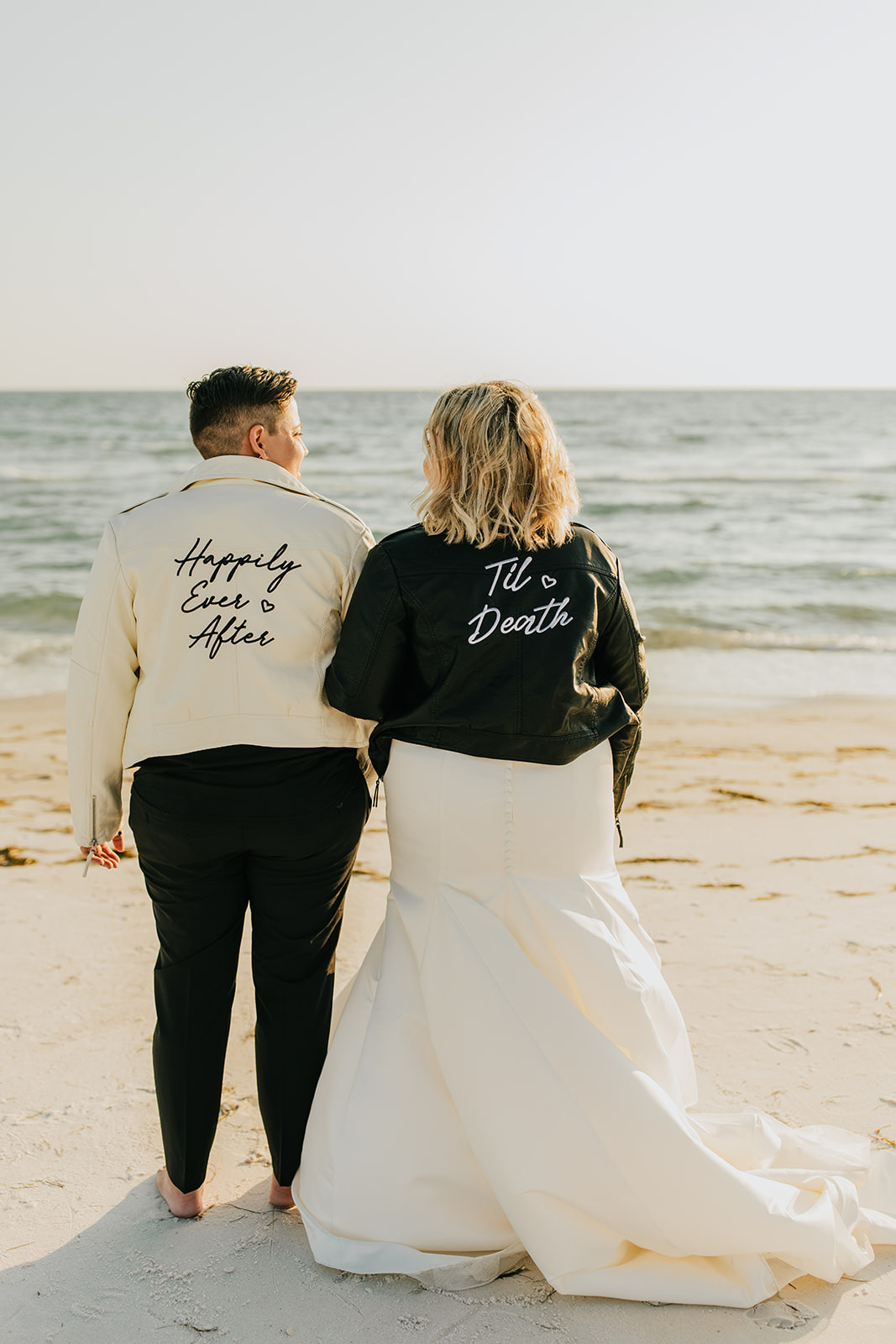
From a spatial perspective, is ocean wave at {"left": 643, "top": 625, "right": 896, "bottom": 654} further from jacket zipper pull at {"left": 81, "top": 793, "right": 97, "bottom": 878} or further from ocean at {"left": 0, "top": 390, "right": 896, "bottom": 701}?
jacket zipper pull at {"left": 81, "top": 793, "right": 97, "bottom": 878}

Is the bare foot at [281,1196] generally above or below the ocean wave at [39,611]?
below

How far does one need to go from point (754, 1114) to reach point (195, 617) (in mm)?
1704

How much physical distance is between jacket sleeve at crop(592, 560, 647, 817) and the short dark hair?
34.6 inches

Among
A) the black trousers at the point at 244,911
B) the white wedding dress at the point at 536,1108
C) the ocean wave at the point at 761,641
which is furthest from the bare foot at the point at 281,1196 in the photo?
the ocean wave at the point at 761,641

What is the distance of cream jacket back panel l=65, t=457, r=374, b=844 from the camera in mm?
2230

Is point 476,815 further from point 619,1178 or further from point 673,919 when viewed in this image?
point 673,919

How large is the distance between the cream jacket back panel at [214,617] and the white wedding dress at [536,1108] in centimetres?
33

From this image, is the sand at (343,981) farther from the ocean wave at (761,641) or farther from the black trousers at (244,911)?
the ocean wave at (761,641)

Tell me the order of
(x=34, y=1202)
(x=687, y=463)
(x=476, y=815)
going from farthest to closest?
(x=687, y=463) → (x=34, y=1202) → (x=476, y=815)

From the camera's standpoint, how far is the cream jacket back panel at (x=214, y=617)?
7.32ft

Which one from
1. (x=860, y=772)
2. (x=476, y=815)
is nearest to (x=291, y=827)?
(x=476, y=815)

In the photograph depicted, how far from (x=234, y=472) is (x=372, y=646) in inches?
20.2

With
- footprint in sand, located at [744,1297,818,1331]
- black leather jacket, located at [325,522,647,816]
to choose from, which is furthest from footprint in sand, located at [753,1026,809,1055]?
black leather jacket, located at [325,522,647,816]

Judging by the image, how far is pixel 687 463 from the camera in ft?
86.0
